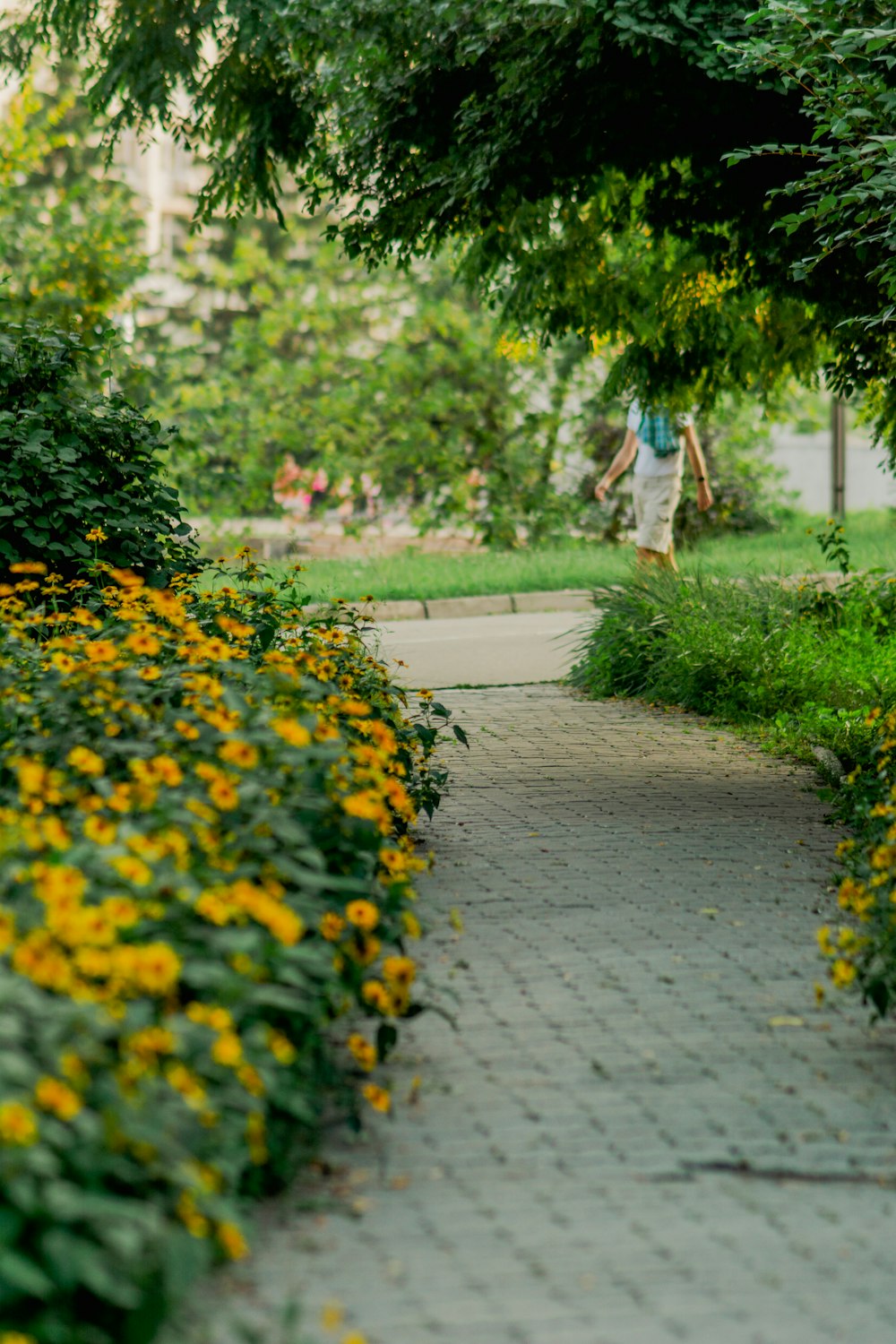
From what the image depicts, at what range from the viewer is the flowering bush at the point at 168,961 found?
8.54ft

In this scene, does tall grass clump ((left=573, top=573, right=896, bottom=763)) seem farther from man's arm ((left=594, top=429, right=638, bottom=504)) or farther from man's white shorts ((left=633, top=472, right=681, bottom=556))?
man's arm ((left=594, top=429, right=638, bottom=504))

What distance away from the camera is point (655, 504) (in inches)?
496

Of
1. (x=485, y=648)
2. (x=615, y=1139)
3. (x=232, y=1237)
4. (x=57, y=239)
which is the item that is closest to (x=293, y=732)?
(x=615, y=1139)

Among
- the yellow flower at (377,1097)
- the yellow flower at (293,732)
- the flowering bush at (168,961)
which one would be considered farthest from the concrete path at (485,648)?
the yellow flower at (377,1097)

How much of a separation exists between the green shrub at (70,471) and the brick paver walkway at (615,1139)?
269 cm

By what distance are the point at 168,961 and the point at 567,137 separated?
5.04 meters

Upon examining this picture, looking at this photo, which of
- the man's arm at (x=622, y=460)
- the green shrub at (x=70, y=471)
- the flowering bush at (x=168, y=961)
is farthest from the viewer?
the man's arm at (x=622, y=460)

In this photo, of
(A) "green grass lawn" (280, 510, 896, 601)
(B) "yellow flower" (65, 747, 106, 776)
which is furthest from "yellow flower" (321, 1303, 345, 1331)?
(A) "green grass lawn" (280, 510, 896, 601)

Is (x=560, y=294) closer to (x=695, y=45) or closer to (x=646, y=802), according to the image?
(x=695, y=45)

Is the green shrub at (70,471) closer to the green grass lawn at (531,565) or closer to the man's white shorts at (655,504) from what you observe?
the green grass lawn at (531,565)

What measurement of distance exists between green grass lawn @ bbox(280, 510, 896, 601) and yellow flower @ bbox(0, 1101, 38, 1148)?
1005cm

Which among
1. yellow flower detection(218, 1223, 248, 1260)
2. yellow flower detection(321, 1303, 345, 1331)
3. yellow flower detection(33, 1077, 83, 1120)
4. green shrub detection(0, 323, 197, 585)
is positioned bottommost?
yellow flower detection(321, 1303, 345, 1331)

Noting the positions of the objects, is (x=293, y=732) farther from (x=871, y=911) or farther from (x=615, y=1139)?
(x=871, y=911)

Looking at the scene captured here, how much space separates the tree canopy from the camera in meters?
6.49
